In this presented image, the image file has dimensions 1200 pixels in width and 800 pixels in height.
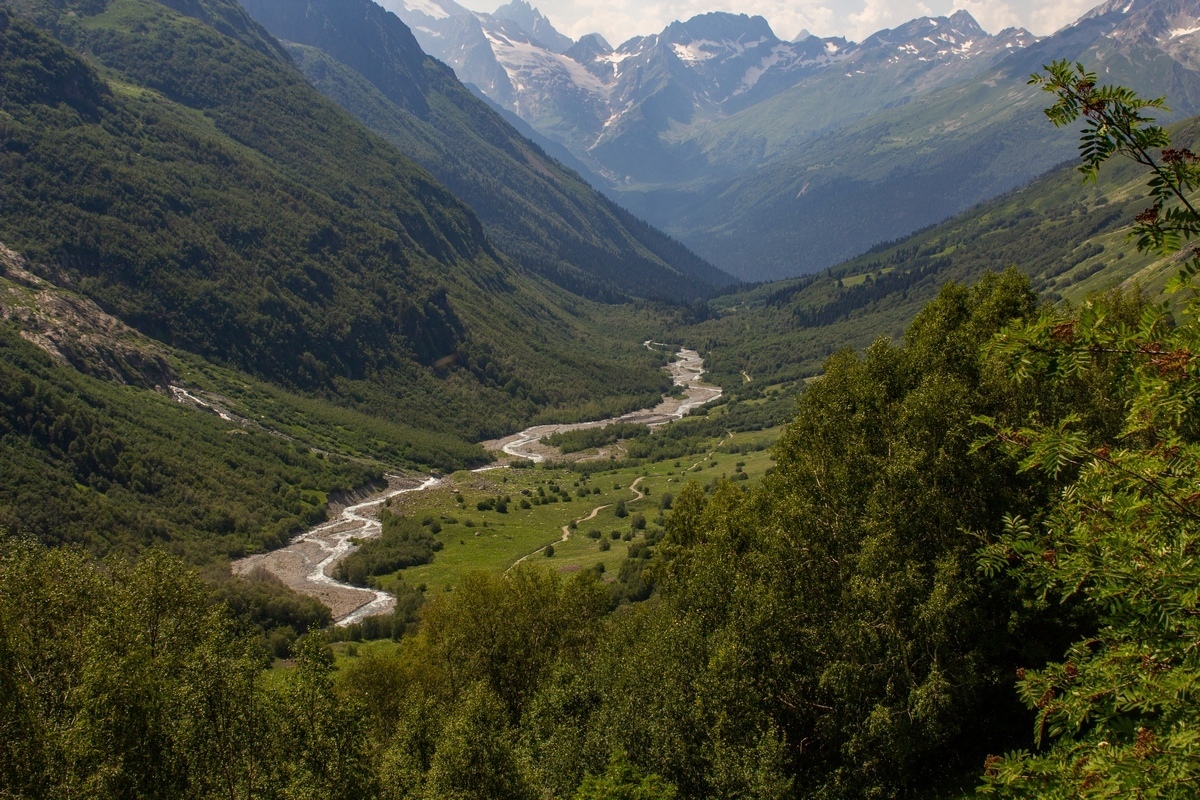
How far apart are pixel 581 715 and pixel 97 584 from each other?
28.8 metres

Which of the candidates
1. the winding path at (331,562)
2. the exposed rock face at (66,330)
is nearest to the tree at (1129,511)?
the winding path at (331,562)

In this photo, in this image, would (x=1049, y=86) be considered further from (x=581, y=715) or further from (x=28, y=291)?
(x=28, y=291)

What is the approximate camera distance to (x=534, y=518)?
167625mm

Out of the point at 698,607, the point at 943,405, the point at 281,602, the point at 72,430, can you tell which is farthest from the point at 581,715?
the point at 72,430

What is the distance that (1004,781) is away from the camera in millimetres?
13453

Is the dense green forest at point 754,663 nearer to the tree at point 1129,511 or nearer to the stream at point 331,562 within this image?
the tree at point 1129,511

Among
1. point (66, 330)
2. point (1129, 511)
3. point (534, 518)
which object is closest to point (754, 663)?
point (1129, 511)

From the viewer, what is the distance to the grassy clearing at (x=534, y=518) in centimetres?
13462

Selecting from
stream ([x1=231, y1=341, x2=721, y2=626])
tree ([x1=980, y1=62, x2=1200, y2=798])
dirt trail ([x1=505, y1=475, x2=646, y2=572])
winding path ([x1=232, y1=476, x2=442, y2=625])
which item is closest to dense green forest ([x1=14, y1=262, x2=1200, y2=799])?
tree ([x1=980, y1=62, x2=1200, y2=798])

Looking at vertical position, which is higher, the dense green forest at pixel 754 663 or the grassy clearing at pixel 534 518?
the dense green forest at pixel 754 663

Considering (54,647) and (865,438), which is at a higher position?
(865,438)

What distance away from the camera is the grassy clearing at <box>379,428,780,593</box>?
13462cm

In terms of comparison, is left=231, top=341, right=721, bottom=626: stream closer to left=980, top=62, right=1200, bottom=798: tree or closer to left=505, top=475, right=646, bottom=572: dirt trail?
left=505, top=475, right=646, bottom=572: dirt trail

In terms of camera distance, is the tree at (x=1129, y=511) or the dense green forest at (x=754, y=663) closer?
the tree at (x=1129, y=511)
